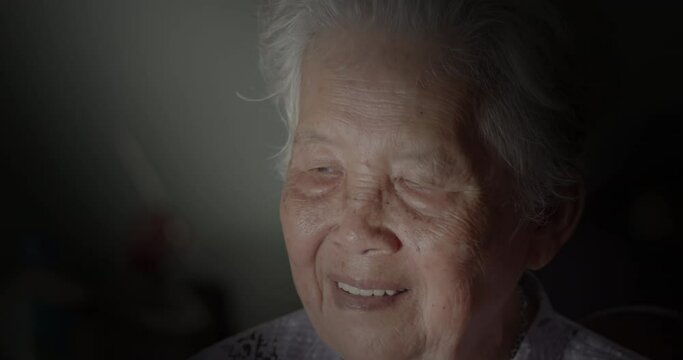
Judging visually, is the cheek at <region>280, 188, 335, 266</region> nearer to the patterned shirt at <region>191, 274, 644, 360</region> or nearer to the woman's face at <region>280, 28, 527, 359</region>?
the woman's face at <region>280, 28, 527, 359</region>

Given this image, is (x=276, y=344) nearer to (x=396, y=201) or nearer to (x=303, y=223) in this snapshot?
(x=303, y=223)

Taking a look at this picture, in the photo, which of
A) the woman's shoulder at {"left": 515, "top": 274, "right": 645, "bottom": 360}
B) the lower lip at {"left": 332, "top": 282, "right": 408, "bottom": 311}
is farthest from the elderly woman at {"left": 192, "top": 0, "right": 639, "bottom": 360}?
the woman's shoulder at {"left": 515, "top": 274, "right": 645, "bottom": 360}

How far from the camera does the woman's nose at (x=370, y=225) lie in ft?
3.05

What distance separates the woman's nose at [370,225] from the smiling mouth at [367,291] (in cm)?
6

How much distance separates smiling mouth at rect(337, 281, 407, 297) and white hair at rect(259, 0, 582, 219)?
22cm

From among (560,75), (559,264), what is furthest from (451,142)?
(559,264)

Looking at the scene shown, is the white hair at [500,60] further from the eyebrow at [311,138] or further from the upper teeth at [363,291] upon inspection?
the upper teeth at [363,291]

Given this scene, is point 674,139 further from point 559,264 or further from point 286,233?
point 286,233

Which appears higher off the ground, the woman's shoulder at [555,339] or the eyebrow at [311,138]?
the eyebrow at [311,138]

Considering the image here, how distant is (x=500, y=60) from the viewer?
93cm

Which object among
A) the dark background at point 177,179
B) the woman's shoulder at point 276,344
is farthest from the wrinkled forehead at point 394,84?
the woman's shoulder at point 276,344

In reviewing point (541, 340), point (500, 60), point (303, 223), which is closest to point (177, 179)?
point (303, 223)

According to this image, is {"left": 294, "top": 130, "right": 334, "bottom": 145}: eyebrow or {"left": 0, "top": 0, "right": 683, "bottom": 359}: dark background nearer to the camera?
{"left": 294, "top": 130, "right": 334, "bottom": 145}: eyebrow

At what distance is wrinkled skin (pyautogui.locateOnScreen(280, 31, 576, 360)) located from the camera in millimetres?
907
